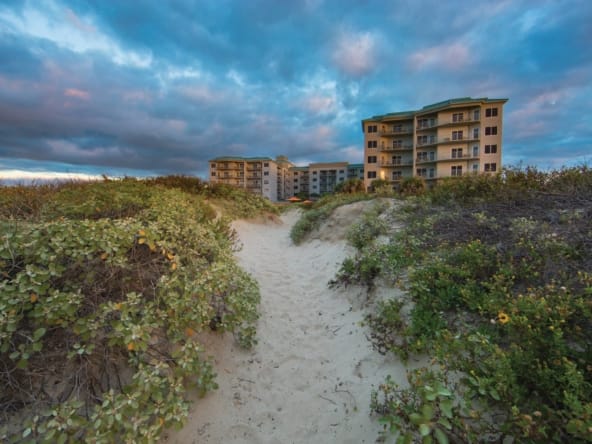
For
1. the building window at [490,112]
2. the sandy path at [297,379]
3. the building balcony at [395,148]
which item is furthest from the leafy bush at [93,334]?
the building balcony at [395,148]

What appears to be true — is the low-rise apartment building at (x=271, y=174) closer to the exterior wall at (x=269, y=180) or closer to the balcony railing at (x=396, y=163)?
the exterior wall at (x=269, y=180)

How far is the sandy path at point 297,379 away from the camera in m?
2.11

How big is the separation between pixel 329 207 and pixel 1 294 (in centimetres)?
829

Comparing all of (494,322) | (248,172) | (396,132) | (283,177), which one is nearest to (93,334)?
(494,322)

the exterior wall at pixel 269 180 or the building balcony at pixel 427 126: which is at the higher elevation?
the building balcony at pixel 427 126

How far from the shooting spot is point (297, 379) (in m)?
2.73

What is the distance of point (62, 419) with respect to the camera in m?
1.49

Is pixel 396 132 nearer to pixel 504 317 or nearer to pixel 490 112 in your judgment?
pixel 490 112

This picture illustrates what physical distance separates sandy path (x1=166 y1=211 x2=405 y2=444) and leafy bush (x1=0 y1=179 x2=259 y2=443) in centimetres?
38

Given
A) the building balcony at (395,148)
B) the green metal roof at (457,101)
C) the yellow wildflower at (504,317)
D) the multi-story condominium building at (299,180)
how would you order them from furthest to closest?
1. the multi-story condominium building at (299,180)
2. the building balcony at (395,148)
3. the green metal roof at (457,101)
4. the yellow wildflower at (504,317)

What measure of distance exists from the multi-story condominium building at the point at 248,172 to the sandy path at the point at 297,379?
54487 millimetres

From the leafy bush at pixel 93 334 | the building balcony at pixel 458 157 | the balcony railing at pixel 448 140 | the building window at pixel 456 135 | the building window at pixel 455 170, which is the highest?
the building window at pixel 456 135

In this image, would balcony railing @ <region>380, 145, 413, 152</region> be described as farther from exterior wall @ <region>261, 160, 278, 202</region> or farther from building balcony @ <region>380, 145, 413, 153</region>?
exterior wall @ <region>261, 160, 278, 202</region>

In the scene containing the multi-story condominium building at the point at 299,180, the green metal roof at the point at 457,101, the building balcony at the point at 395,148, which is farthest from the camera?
the multi-story condominium building at the point at 299,180
